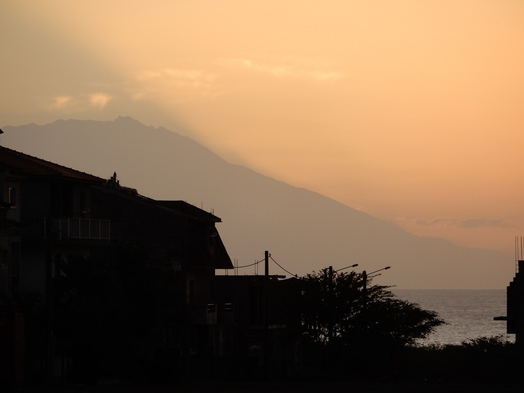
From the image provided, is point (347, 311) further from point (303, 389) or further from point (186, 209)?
point (303, 389)

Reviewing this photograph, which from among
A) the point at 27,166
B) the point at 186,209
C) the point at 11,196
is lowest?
the point at 11,196

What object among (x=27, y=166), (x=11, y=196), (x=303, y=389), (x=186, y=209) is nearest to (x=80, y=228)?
(x=27, y=166)

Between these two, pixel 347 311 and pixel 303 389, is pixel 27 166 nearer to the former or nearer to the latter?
pixel 303 389

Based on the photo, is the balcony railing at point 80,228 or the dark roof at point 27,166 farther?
the balcony railing at point 80,228

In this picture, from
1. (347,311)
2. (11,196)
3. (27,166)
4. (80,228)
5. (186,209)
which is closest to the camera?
(11,196)

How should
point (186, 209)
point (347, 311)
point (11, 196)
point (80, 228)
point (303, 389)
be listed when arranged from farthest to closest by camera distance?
point (347, 311), point (186, 209), point (80, 228), point (11, 196), point (303, 389)

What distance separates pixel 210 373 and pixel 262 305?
17.6 metres

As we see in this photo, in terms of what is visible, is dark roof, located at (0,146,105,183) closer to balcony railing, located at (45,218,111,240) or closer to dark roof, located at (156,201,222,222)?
balcony railing, located at (45,218,111,240)

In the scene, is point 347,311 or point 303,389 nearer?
point 303,389

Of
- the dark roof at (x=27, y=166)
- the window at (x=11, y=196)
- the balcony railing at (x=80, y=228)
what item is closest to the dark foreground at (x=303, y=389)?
the window at (x=11, y=196)

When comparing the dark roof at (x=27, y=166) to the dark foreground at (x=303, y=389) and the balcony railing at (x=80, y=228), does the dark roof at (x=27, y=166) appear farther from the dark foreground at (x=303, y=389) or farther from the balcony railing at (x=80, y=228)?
the dark foreground at (x=303, y=389)

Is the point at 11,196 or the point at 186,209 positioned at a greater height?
the point at 186,209

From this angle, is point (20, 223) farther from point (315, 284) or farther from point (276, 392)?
point (315, 284)

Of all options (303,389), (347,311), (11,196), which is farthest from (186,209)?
(303,389)
